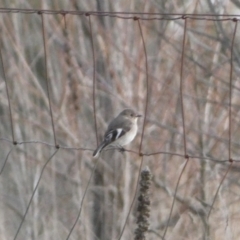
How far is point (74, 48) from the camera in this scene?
941 centimetres

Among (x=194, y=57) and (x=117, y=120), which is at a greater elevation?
(x=194, y=57)

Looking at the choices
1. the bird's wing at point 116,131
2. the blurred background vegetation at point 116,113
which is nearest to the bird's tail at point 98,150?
the bird's wing at point 116,131

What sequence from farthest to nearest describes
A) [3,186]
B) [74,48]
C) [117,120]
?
Result: [3,186]
[74,48]
[117,120]

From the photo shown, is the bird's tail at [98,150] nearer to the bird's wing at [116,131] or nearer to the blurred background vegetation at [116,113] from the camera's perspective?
the bird's wing at [116,131]

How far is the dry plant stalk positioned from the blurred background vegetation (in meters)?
4.96

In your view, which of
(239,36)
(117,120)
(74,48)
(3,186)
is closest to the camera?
(117,120)

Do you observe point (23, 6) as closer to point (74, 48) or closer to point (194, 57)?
point (74, 48)

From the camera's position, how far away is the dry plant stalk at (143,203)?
130 inches

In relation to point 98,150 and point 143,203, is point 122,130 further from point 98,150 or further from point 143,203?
point 143,203

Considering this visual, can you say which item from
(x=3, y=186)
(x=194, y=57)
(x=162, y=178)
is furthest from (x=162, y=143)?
(x=3, y=186)

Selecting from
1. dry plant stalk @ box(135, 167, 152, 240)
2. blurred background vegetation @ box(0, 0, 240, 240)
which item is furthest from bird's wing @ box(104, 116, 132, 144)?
dry plant stalk @ box(135, 167, 152, 240)

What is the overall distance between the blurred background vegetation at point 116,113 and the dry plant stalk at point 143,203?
496 cm

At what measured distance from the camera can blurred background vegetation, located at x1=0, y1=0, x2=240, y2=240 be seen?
8.69m

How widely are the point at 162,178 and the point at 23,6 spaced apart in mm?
2478
